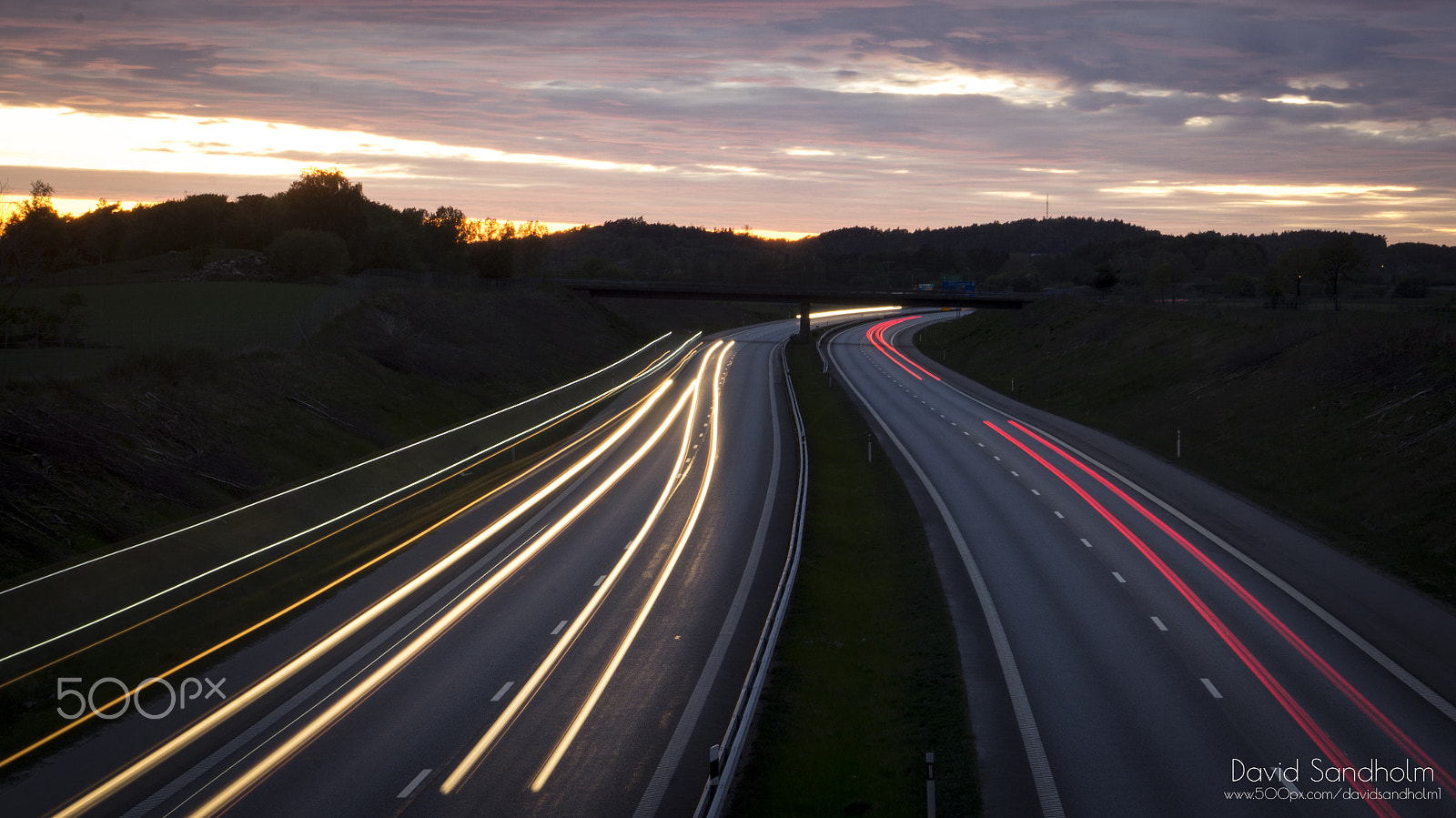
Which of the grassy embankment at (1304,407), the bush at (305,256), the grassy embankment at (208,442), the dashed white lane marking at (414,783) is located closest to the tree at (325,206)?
the bush at (305,256)

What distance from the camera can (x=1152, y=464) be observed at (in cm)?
4038

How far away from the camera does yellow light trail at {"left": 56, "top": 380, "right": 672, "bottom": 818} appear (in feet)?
46.5

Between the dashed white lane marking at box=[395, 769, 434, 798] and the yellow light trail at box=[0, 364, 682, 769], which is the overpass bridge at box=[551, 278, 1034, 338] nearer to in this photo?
the yellow light trail at box=[0, 364, 682, 769]

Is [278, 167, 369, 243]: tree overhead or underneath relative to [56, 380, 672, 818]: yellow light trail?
overhead

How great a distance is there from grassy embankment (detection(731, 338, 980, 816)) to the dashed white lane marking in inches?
179

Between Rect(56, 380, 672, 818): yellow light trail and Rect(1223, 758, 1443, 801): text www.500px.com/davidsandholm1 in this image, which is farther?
Rect(56, 380, 672, 818): yellow light trail

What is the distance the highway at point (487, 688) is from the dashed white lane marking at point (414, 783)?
0.04m

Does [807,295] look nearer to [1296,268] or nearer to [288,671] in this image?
[1296,268]

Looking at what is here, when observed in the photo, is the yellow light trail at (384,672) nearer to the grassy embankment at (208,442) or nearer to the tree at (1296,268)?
the grassy embankment at (208,442)

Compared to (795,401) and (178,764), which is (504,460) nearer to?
(795,401)

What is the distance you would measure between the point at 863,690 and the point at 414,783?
8276 mm

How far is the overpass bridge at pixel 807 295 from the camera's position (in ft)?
336

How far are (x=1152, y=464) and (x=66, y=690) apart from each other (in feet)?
121

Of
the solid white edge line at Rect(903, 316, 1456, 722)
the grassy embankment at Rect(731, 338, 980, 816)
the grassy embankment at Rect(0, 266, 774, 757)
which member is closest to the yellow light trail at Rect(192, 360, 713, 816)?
the grassy embankment at Rect(0, 266, 774, 757)
